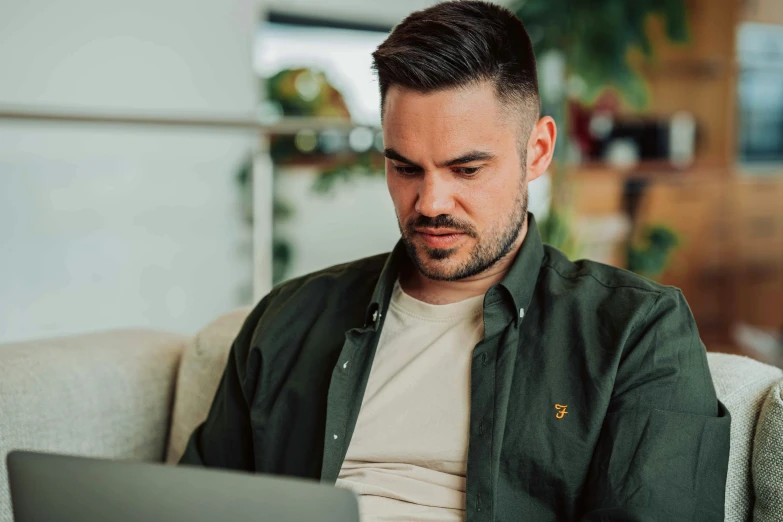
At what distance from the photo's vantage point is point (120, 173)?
3.22 metres

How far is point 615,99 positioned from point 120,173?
3.63m

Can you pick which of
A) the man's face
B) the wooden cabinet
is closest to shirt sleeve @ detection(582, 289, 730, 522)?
the man's face

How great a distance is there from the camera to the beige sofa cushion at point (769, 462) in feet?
4.03

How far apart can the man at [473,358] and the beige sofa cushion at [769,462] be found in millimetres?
77

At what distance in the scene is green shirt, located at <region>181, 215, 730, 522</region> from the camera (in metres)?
1.17

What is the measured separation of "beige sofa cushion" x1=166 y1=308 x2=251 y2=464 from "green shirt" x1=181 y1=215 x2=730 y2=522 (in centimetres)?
15

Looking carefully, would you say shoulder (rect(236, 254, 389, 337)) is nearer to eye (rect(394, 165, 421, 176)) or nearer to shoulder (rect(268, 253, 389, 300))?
shoulder (rect(268, 253, 389, 300))

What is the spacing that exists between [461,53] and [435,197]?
0.23 meters

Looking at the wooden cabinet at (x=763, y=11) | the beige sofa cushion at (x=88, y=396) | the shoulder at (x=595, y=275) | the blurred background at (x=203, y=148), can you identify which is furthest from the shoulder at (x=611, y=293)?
the wooden cabinet at (x=763, y=11)

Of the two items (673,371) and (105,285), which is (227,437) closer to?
(673,371)

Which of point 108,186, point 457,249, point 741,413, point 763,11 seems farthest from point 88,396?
point 763,11

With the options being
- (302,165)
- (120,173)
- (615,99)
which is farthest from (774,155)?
(120,173)

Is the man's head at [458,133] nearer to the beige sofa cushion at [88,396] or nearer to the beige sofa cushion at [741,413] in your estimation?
the beige sofa cushion at [741,413]

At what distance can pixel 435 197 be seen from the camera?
4.37ft
